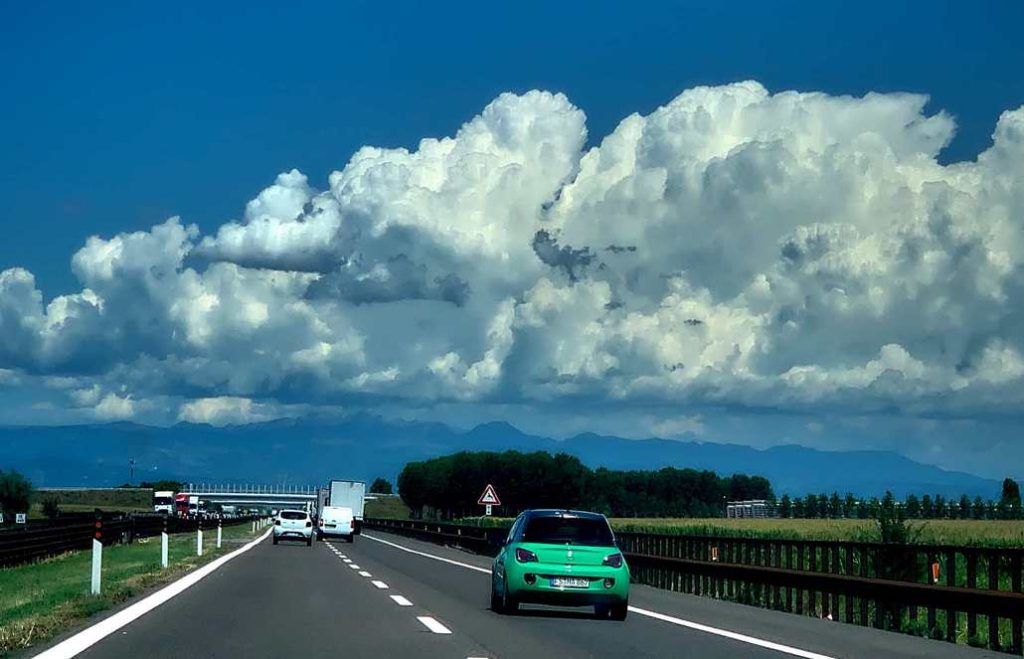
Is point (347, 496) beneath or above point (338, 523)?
above

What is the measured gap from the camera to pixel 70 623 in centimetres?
1748

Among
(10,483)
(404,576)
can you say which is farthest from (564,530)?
(10,483)

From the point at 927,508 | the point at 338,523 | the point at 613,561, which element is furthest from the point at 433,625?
the point at 927,508

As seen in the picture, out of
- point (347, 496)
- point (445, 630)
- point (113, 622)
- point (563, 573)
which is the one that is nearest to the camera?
point (445, 630)

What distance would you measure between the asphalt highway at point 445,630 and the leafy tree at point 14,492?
457ft

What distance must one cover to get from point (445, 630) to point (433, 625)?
0.71 m

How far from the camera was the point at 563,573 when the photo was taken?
2016cm

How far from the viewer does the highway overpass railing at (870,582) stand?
17656 millimetres

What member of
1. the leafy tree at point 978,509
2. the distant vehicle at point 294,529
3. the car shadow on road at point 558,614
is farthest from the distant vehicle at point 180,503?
the car shadow on road at point 558,614

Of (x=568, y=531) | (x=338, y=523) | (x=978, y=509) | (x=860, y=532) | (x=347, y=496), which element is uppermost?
(x=347, y=496)

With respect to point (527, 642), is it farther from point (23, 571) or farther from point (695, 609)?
point (23, 571)

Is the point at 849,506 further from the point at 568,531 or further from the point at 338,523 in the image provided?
the point at 568,531

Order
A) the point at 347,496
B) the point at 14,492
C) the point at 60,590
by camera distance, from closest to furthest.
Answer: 1. the point at 60,590
2. the point at 347,496
3. the point at 14,492

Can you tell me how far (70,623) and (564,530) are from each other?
6.85 metres
